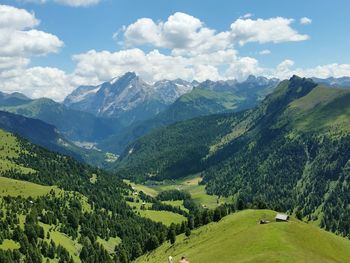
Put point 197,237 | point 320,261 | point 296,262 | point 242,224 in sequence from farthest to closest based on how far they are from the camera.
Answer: point 197,237, point 242,224, point 320,261, point 296,262

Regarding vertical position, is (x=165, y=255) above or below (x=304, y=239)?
below

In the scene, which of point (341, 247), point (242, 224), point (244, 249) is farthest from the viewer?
point (242, 224)

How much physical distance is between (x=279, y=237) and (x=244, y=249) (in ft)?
36.0

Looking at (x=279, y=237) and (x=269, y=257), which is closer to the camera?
(x=269, y=257)

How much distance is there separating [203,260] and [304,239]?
33.0 meters

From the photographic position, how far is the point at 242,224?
182625 mm

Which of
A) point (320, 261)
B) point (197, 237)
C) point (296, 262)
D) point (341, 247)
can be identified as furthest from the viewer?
point (197, 237)

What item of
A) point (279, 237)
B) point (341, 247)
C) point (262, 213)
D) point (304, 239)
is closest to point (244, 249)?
point (279, 237)

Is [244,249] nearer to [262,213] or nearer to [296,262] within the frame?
[296,262]

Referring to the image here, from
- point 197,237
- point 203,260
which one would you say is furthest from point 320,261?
point 197,237

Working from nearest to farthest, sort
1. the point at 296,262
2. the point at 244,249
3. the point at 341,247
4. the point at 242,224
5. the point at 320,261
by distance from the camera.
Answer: the point at 296,262 < the point at 320,261 < the point at 244,249 < the point at 341,247 < the point at 242,224

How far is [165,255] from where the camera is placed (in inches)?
7603

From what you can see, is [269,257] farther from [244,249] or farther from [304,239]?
[304,239]

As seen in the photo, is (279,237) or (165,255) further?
(165,255)
